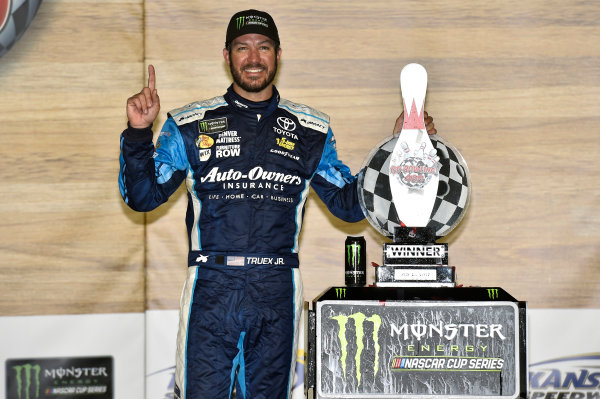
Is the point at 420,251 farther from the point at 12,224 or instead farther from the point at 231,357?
the point at 12,224

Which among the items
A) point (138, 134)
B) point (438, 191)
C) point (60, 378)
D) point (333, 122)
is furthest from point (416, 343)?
point (60, 378)

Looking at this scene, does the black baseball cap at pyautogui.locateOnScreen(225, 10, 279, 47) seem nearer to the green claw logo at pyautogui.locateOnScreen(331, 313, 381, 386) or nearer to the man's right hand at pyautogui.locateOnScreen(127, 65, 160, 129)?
the man's right hand at pyautogui.locateOnScreen(127, 65, 160, 129)

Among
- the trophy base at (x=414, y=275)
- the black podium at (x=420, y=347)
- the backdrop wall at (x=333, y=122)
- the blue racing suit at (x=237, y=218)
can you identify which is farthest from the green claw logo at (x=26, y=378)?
the trophy base at (x=414, y=275)

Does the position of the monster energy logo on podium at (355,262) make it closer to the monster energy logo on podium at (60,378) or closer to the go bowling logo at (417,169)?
the go bowling logo at (417,169)

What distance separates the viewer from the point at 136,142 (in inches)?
82.4

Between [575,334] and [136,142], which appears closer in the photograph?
[136,142]

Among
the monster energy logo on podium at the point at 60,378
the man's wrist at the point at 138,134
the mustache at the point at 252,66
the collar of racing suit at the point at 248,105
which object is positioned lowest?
the monster energy logo on podium at the point at 60,378

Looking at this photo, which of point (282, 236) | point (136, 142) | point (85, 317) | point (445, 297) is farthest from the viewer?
point (85, 317)

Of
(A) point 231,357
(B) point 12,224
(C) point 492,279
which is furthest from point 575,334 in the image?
(B) point 12,224

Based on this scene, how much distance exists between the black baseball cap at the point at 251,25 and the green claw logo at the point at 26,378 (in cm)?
147

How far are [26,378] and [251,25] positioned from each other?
159 centimetres

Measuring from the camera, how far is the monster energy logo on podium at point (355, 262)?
7.50 feet

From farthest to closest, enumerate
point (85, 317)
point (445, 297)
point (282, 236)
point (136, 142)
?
point (85, 317) → point (282, 236) → point (136, 142) → point (445, 297)

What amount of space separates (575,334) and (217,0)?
6.18ft
